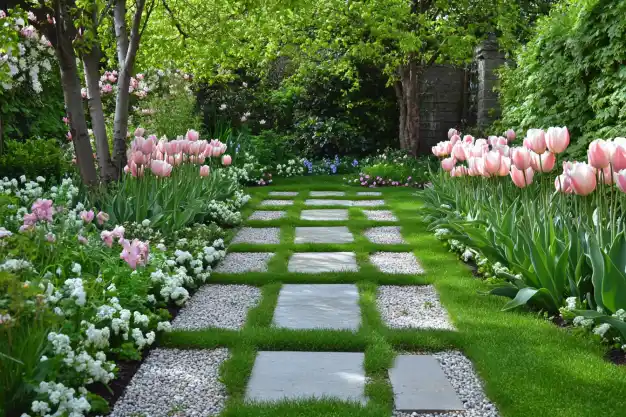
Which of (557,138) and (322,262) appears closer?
(557,138)

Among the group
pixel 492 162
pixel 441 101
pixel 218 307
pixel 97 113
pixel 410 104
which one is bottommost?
pixel 218 307

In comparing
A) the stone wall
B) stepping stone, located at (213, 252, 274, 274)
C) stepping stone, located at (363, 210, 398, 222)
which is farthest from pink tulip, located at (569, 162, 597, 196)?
the stone wall

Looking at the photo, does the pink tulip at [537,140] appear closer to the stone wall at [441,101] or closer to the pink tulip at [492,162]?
the pink tulip at [492,162]

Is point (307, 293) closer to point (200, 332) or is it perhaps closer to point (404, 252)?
point (200, 332)

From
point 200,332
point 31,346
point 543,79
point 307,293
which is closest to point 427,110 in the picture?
point 543,79

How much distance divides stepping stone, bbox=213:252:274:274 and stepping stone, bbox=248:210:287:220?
1.85m

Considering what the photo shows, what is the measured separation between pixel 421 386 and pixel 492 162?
90.0 inches

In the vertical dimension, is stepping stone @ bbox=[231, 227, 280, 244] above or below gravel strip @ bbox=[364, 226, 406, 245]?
below

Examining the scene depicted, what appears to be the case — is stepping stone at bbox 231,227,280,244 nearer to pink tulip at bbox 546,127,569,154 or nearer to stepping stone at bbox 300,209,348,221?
stepping stone at bbox 300,209,348,221

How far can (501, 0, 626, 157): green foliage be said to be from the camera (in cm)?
533

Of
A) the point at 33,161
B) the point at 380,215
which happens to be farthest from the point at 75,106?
the point at 380,215

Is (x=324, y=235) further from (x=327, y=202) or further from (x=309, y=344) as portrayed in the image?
(x=309, y=344)

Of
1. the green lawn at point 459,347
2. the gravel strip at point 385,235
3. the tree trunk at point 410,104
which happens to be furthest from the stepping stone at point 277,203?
the tree trunk at point 410,104

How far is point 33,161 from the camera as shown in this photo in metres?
7.39
